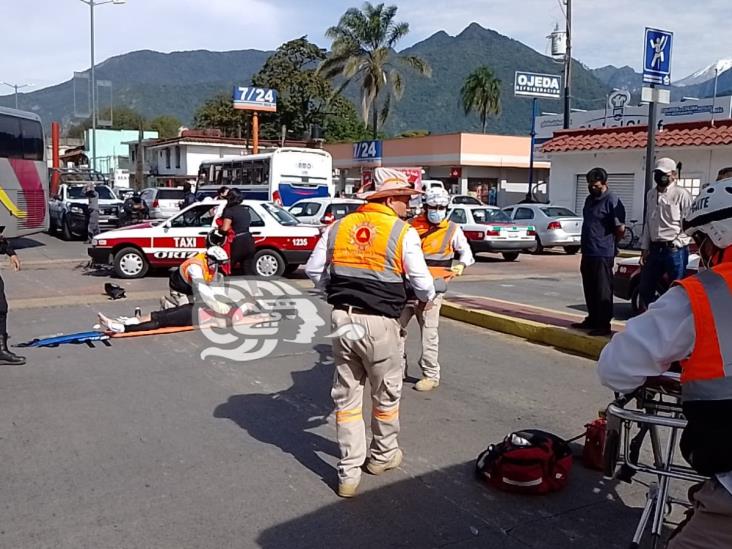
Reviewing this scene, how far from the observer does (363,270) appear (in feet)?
14.1

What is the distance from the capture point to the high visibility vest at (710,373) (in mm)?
2182

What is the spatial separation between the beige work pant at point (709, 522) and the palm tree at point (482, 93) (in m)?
57.1

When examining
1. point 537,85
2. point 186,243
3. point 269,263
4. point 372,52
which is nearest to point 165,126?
point 372,52

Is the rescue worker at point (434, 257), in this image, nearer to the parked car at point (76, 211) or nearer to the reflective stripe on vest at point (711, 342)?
the reflective stripe on vest at point (711, 342)

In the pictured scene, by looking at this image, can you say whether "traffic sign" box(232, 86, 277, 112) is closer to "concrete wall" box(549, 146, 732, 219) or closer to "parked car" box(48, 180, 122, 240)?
"parked car" box(48, 180, 122, 240)

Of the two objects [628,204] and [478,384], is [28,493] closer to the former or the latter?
[478,384]

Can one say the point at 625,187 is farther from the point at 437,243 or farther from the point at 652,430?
the point at 652,430

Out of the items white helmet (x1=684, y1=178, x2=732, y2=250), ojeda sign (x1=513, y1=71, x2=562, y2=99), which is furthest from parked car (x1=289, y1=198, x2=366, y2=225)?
white helmet (x1=684, y1=178, x2=732, y2=250)

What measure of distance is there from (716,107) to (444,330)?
19.6 meters

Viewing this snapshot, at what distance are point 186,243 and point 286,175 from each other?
11.8 meters

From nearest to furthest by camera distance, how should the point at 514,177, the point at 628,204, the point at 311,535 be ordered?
the point at 311,535
the point at 628,204
the point at 514,177

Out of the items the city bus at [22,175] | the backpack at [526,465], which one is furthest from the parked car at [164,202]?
the backpack at [526,465]

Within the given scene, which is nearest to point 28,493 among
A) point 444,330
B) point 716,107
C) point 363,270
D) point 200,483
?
point 200,483

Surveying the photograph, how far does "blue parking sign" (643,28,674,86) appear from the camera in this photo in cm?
985
